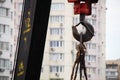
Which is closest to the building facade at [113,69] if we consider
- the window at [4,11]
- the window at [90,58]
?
the window at [90,58]

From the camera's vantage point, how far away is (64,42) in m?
51.8

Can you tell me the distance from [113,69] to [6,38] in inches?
1441

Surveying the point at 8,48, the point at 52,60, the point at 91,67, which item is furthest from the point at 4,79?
the point at 91,67

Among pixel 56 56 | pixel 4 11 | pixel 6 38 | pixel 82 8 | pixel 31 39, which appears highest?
pixel 82 8

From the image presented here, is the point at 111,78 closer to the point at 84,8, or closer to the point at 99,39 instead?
the point at 99,39

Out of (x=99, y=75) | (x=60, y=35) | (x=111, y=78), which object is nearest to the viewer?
(x=60, y=35)

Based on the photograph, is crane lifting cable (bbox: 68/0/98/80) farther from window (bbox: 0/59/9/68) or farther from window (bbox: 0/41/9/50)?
window (bbox: 0/59/9/68)

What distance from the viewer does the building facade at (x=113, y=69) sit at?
7986cm

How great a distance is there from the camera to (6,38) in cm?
4644

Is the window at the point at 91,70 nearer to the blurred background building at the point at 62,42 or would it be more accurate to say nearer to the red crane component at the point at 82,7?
the blurred background building at the point at 62,42

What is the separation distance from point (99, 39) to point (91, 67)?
3092 mm

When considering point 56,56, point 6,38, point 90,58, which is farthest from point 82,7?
point 90,58

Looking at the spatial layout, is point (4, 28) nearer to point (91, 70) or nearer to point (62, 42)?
point (62, 42)

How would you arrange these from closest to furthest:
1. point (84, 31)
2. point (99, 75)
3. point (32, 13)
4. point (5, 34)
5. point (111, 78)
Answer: point (84, 31) → point (32, 13) → point (5, 34) → point (99, 75) → point (111, 78)
